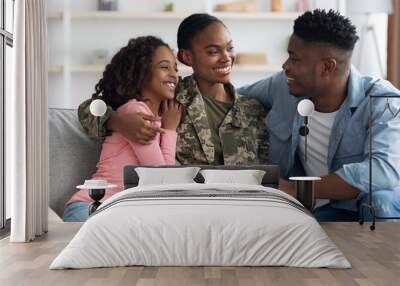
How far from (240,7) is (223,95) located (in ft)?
2.71

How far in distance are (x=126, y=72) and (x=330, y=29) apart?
6.22ft

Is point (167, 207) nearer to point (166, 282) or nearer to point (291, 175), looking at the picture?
point (166, 282)

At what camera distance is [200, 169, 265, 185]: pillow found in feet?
20.8

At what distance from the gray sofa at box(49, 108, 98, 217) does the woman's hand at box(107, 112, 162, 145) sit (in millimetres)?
280

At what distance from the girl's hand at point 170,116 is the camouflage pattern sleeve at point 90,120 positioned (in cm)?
47

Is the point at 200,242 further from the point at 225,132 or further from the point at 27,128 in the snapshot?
the point at 225,132

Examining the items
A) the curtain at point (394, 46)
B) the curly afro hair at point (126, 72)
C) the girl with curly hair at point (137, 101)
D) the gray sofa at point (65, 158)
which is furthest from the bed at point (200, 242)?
the curtain at point (394, 46)

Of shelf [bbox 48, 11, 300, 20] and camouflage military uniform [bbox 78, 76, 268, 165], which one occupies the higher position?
shelf [bbox 48, 11, 300, 20]

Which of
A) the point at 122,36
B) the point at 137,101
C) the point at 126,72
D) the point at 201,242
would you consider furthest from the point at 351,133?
the point at 201,242

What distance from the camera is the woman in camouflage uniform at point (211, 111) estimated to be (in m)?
6.74

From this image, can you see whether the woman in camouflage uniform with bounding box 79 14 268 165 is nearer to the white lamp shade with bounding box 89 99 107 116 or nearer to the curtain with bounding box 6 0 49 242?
the white lamp shade with bounding box 89 99 107 116

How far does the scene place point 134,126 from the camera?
673 cm

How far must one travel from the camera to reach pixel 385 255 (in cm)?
495

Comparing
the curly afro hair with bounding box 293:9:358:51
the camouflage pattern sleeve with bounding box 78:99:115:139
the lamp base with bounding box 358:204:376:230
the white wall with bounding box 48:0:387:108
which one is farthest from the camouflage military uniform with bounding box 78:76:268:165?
the lamp base with bounding box 358:204:376:230
